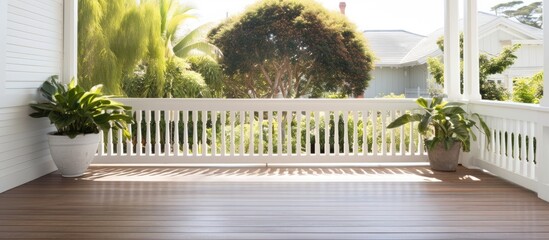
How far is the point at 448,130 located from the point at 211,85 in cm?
873

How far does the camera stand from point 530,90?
258 inches

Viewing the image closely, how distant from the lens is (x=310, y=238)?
2.78m

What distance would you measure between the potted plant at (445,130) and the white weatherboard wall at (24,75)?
3763 mm

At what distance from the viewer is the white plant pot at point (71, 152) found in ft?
15.4

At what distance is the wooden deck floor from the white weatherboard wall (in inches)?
9.6

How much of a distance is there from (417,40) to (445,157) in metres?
11.7

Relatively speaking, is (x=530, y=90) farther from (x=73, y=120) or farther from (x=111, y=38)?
(x=111, y=38)

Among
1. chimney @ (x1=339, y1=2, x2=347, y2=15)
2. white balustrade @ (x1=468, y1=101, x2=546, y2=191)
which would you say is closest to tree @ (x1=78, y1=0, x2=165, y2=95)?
white balustrade @ (x1=468, y1=101, x2=546, y2=191)

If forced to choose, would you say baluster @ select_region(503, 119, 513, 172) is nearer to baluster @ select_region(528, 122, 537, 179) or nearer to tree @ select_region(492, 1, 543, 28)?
baluster @ select_region(528, 122, 537, 179)

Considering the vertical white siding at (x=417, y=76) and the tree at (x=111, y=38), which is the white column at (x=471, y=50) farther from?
the vertical white siding at (x=417, y=76)

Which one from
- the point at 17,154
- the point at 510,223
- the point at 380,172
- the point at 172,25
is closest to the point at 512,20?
the point at 380,172

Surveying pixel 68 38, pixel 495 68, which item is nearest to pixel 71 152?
pixel 68 38

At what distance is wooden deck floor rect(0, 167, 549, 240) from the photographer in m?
2.93

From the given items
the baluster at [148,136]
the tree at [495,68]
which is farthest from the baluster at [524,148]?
the baluster at [148,136]
